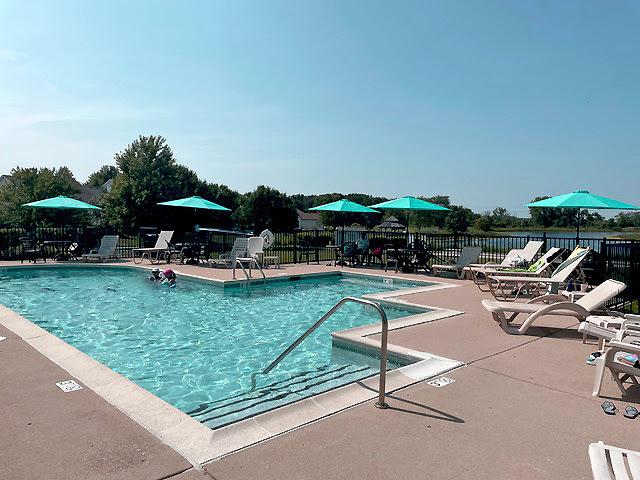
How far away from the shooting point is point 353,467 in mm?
2666

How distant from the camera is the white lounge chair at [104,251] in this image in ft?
48.2

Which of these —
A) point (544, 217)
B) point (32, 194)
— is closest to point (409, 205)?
point (544, 217)

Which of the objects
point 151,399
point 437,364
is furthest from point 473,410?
point 151,399

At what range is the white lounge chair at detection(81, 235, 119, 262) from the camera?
14.7 metres

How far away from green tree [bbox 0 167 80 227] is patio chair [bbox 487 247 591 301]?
30380 millimetres

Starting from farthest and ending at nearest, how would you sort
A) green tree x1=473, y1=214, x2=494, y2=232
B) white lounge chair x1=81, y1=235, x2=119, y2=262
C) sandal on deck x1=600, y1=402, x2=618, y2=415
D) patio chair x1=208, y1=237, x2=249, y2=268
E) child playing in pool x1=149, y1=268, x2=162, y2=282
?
green tree x1=473, y1=214, x2=494, y2=232, white lounge chair x1=81, y1=235, x2=119, y2=262, patio chair x1=208, y1=237, x2=249, y2=268, child playing in pool x1=149, y1=268, x2=162, y2=282, sandal on deck x1=600, y1=402, x2=618, y2=415

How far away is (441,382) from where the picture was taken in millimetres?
4105

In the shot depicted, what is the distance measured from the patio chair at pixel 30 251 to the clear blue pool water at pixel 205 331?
77.0 inches

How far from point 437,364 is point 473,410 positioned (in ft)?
3.59

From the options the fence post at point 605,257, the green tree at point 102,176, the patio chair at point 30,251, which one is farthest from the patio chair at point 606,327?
the green tree at point 102,176

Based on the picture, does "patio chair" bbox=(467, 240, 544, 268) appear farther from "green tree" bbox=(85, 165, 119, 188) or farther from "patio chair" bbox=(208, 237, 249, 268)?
"green tree" bbox=(85, 165, 119, 188)

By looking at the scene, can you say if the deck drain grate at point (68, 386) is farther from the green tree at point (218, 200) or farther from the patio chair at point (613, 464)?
the green tree at point (218, 200)

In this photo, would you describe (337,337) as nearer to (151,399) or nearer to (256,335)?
(256,335)

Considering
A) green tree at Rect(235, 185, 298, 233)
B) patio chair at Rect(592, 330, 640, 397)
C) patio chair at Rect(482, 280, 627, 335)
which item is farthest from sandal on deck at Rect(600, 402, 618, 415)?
green tree at Rect(235, 185, 298, 233)
